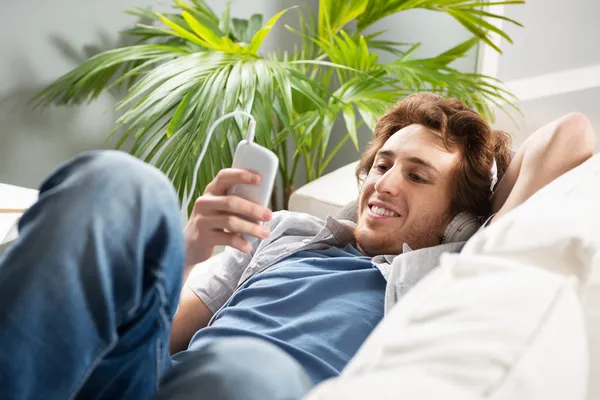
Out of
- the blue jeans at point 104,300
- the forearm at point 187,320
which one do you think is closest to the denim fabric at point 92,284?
the blue jeans at point 104,300

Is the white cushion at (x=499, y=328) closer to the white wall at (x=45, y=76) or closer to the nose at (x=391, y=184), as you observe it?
the nose at (x=391, y=184)

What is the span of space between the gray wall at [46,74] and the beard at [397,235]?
91cm

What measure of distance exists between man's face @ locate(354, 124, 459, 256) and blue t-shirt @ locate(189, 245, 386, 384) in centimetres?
8

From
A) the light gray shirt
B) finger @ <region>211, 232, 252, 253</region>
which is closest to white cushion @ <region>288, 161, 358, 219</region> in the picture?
the light gray shirt

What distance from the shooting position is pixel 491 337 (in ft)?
1.82

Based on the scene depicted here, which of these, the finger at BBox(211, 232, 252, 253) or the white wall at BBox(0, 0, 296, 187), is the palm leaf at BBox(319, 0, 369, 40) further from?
the finger at BBox(211, 232, 252, 253)

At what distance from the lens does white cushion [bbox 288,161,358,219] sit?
1.81m

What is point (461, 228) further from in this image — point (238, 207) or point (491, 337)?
point (491, 337)

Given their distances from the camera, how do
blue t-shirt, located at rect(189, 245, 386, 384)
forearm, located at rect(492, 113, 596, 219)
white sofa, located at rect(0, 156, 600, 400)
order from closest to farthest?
white sofa, located at rect(0, 156, 600, 400) → blue t-shirt, located at rect(189, 245, 386, 384) → forearm, located at rect(492, 113, 596, 219)

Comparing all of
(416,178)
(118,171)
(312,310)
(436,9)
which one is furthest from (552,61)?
(118,171)

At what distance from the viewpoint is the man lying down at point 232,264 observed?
64cm

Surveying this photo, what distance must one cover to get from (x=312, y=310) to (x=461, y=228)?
34 cm

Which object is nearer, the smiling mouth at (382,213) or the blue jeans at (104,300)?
→ the blue jeans at (104,300)

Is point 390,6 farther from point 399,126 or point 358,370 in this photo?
point 358,370
